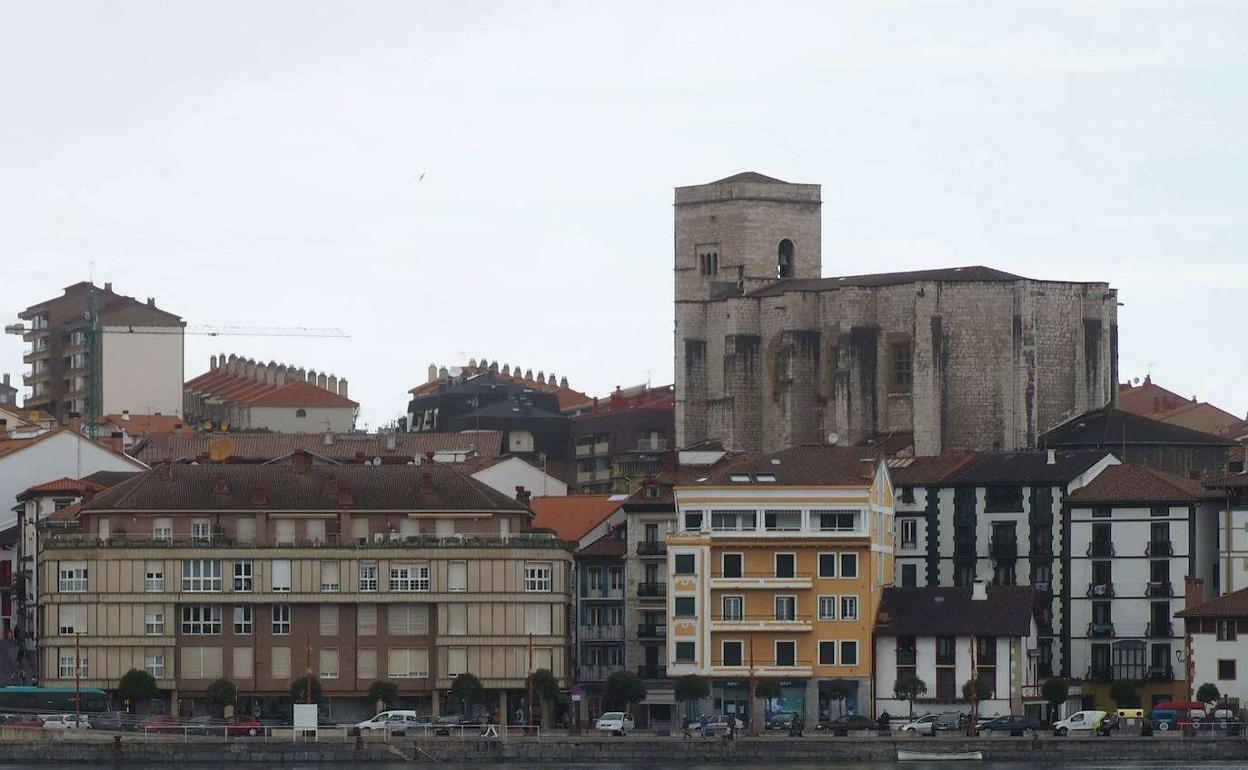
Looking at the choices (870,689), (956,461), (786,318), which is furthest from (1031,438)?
(870,689)

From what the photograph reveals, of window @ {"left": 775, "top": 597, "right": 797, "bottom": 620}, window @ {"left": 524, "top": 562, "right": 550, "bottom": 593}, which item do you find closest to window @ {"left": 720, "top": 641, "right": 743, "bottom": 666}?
window @ {"left": 775, "top": 597, "right": 797, "bottom": 620}

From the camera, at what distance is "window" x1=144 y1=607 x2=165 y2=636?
111 metres

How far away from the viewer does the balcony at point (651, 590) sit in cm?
11806

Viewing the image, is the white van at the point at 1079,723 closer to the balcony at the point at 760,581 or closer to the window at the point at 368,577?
the balcony at the point at 760,581

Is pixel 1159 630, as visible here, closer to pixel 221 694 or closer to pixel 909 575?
pixel 909 575

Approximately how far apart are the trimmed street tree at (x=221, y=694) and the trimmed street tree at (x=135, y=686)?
1.77 meters

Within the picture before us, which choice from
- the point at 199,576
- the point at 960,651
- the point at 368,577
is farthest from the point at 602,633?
the point at 199,576

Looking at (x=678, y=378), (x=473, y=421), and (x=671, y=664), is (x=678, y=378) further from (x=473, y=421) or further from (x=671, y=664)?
(x=671, y=664)

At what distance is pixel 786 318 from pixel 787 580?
170ft

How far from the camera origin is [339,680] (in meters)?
111

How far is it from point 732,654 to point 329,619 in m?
12.4

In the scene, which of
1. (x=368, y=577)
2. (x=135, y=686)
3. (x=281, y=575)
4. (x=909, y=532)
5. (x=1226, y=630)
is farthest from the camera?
(x=909, y=532)

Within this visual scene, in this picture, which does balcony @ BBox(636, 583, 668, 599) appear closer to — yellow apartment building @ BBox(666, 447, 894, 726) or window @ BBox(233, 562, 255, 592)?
yellow apartment building @ BBox(666, 447, 894, 726)

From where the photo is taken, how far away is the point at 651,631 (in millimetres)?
117625
